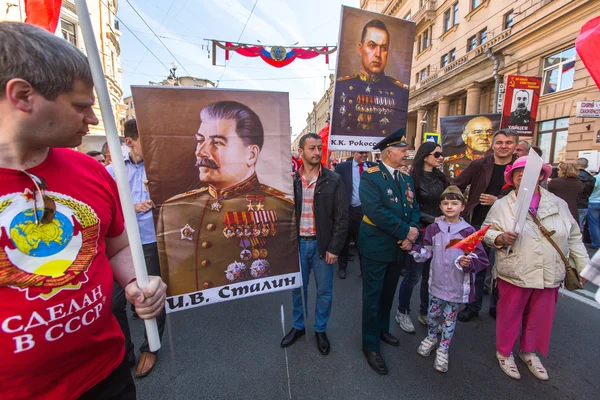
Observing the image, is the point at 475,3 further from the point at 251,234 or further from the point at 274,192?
the point at 251,234

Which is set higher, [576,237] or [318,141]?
[318,141]

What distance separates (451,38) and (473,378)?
2803 centimetres

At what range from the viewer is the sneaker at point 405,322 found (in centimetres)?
319

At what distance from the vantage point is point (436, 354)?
271 centimetres

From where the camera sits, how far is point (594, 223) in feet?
21.8

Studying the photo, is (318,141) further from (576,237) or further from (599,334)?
(599,334)

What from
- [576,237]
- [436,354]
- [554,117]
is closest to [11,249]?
[436,354]

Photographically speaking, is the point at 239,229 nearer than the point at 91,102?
No

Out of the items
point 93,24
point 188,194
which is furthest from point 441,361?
point 93,24

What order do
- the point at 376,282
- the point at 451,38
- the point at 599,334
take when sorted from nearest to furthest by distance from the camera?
the point at 376,282
the point at 599,334
the point at 451,38

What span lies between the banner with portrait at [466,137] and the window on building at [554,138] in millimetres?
11605

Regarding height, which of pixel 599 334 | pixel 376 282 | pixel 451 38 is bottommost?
pixel 599 334

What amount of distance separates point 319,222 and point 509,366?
207 cm

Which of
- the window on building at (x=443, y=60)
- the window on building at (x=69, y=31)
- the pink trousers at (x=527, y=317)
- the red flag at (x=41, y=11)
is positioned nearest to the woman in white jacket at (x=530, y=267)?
the pink trousers at (x=527, y=317)
